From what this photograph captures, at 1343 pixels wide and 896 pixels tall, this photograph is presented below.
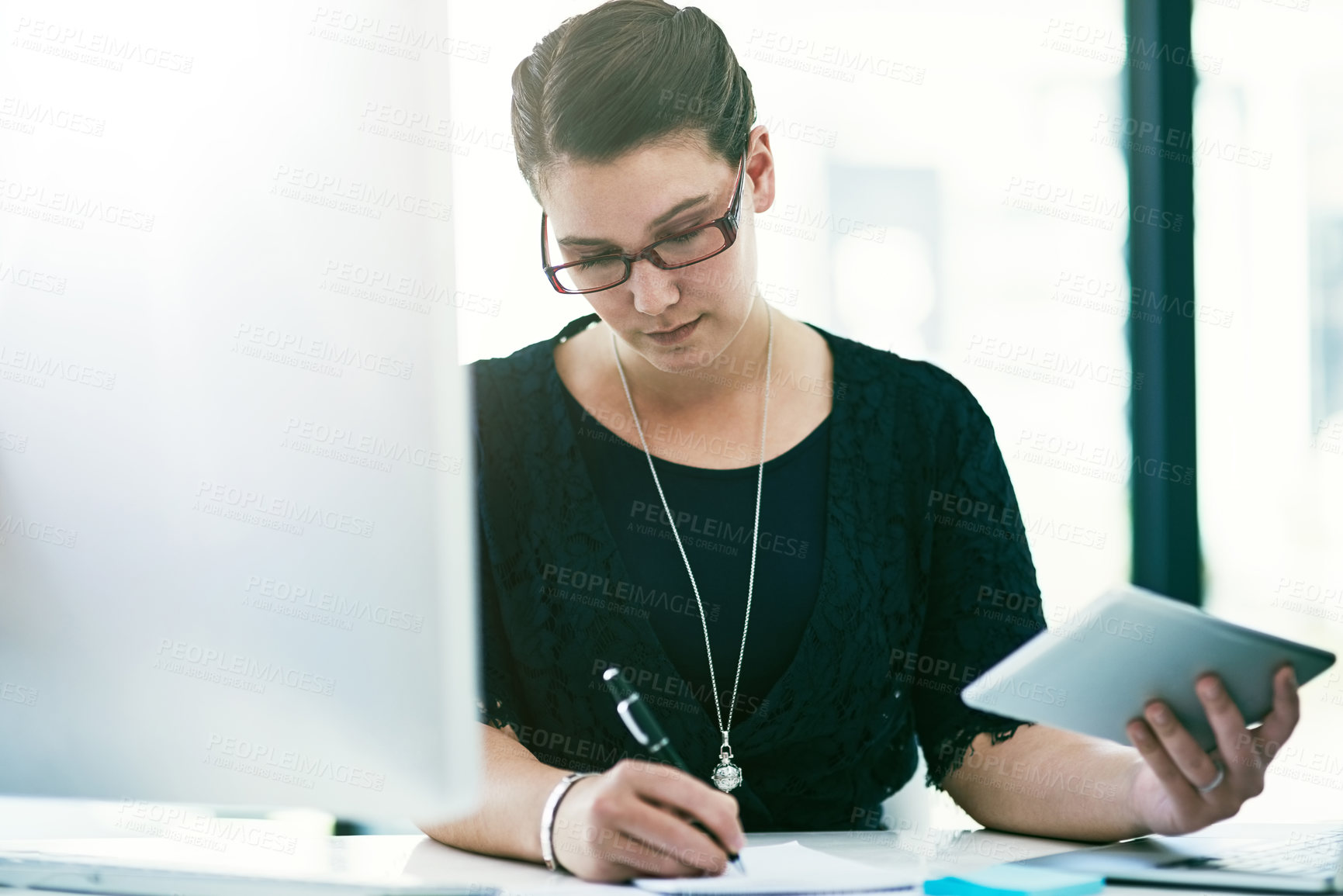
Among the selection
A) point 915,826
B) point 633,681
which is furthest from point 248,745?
point 915,826

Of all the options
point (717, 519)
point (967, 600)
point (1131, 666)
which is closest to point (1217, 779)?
point (1131, 666)

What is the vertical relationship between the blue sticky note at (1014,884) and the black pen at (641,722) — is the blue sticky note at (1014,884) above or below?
below

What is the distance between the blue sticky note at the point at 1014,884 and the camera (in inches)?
25.0

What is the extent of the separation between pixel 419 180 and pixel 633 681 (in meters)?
0.75

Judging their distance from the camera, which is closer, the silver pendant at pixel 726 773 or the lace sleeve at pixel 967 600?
the silver pendant at pixel 726 773

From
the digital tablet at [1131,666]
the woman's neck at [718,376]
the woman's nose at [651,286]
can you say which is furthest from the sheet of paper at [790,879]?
the woman's neck at [718,376]

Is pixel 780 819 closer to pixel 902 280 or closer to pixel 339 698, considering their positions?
pixel 339 698

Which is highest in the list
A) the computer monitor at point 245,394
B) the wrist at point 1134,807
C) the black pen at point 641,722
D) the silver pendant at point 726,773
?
the computer monitor at point 245,394

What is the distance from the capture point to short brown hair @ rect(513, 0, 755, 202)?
3.24 feet

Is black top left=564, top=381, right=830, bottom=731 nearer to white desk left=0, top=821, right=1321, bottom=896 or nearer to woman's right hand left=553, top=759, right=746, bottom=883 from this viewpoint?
white desk left=0, top=821, right=1321, bottom=896

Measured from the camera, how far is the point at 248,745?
1.53 feet

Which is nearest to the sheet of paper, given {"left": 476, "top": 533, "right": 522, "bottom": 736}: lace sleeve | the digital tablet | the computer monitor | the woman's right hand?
the woman's right hand

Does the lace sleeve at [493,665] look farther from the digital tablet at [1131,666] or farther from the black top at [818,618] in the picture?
the digital tablet at [1131,666]

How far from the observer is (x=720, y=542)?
4.05ft
